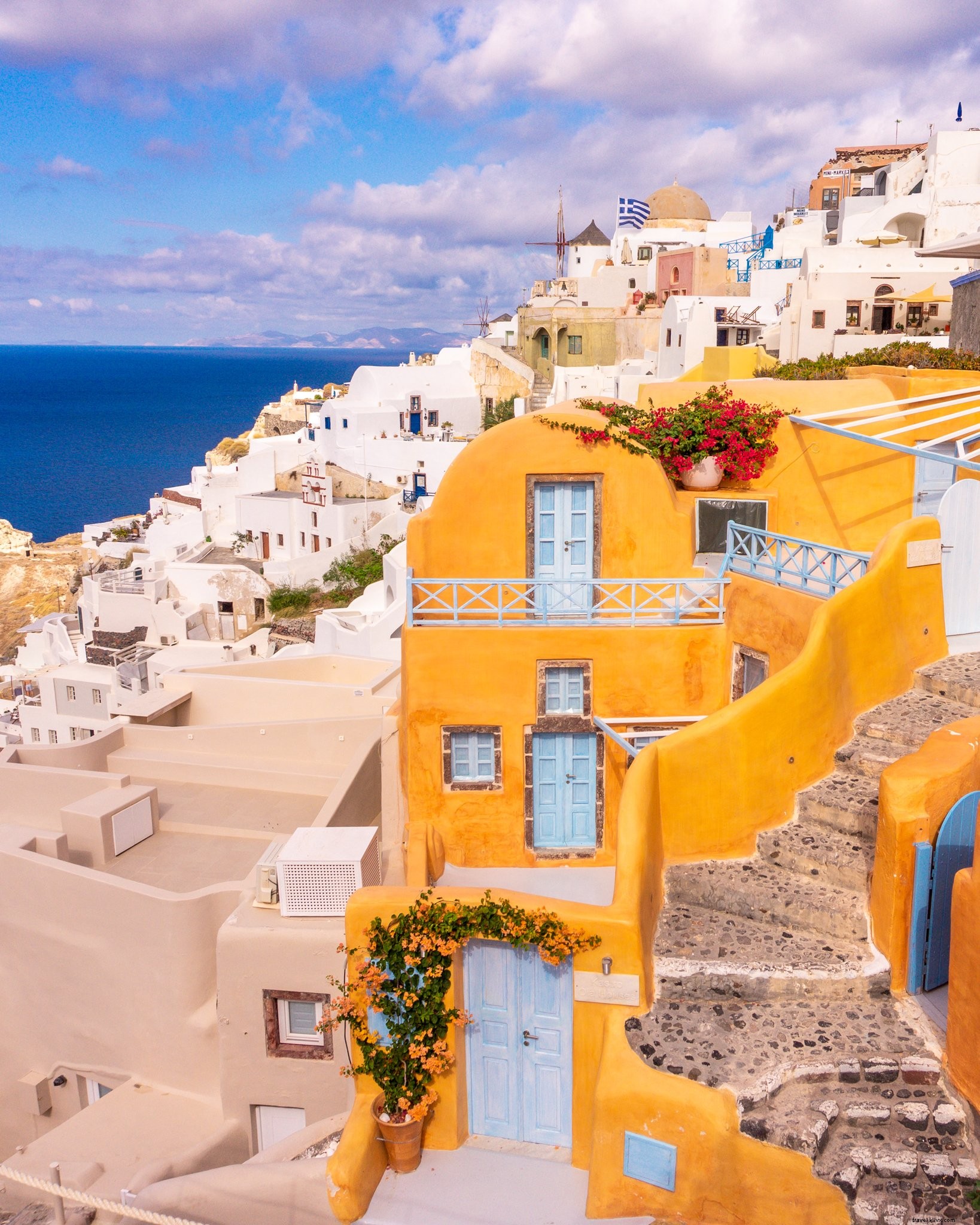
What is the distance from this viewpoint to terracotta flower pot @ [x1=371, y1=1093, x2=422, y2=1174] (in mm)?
8188

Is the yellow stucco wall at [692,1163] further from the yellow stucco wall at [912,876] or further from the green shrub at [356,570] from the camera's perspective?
the green shrub at [356,570]

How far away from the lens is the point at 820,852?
9172 millimetres

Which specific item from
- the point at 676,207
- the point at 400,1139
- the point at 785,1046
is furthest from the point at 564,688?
the point at 676,207

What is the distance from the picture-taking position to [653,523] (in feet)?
43.7

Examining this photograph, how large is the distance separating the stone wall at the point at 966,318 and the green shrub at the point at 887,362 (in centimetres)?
25

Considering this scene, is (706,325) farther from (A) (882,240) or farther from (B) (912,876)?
(B) (912,876)

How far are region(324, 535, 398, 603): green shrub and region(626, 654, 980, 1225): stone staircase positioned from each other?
3900 centimetres

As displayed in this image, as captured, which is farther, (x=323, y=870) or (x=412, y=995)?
(x=323, y=870)

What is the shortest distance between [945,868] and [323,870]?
22.7ft

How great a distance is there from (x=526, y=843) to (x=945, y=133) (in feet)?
143

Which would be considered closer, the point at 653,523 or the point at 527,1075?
the point at 527,1075

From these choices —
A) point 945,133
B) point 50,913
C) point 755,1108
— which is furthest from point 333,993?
point 945,133

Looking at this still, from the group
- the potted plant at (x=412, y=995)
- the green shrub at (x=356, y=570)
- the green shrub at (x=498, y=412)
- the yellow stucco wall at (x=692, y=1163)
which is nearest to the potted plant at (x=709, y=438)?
the potted plant at (x=412, y=995)

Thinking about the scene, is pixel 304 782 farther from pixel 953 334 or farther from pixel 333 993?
pixel 953 334
